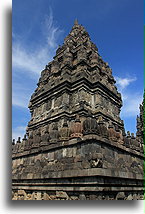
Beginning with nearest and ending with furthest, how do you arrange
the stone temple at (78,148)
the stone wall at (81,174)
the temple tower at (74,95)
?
1. the stone wall at (81,174)
2. the stone temple at (78,148)
3. the temple tower at (74,95)

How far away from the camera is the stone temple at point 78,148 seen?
494 centimetres

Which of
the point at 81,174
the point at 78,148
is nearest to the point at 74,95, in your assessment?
the point at 78,148

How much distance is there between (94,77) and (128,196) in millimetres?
7736

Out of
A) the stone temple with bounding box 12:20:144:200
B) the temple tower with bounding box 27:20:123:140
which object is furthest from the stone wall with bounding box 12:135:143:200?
the temple tower with bounding box 27:20:123:140

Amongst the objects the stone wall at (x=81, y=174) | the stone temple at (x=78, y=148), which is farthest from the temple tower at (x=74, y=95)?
the stone wall at (x=81, y=174)

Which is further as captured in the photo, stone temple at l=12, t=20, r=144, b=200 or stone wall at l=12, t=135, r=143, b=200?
stone temple at l=12, t=20, r=144, b=200

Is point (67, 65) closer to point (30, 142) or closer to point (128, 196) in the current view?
point (30, 142)

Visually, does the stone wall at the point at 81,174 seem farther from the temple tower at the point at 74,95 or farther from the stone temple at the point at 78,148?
the temple tower at the point at 74,95

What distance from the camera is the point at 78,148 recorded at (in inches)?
232

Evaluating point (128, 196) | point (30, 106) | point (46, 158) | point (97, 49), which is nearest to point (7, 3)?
point (46, 158)

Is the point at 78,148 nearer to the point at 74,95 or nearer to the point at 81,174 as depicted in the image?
the point at 81,174

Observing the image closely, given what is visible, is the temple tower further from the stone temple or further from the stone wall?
the stone wall

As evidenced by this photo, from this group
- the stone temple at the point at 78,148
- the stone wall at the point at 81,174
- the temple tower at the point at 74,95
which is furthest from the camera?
the temple tower at the point at 74,95

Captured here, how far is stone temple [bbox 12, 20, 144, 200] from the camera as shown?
16.2 ft
